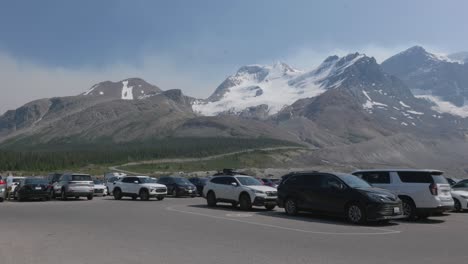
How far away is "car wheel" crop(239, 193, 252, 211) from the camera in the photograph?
24.3 m

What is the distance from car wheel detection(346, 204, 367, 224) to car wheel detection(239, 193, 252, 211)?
6.75 m

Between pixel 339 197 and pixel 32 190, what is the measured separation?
21119 mm

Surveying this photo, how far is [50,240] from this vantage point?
1381 cm

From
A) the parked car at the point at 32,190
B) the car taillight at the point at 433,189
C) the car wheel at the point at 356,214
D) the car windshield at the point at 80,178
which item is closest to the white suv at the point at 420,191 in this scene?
the car taillight at the point at 433,189

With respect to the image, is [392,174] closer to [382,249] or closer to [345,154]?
[382,249]

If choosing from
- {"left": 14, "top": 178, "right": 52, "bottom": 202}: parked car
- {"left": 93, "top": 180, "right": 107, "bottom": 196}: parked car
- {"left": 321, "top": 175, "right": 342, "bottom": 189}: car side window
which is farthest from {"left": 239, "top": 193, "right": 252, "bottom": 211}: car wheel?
{"left": 93, "top": 180, "right": 107, "bottom": 196}: parked car

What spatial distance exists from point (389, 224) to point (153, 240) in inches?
360

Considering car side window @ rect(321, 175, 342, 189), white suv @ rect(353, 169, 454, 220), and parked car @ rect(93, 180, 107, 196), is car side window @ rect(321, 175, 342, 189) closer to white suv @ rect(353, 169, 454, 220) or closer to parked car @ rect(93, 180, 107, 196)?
Answer: white suv @ rect(353, 169, 454, 220)

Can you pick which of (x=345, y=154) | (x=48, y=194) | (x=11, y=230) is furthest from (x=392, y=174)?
(x=345, y=154)

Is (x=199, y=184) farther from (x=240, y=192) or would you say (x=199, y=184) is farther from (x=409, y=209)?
(x=409, y=209)

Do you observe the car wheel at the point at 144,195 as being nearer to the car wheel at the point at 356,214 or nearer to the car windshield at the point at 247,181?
the car windshield at the point at 247,181

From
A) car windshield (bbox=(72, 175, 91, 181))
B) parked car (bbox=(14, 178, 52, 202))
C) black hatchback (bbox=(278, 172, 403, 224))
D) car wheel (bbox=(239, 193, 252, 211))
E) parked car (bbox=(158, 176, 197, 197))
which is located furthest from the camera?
parked car (bbox=(158, 176, 197, 197))

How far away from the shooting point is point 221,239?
14297 mm

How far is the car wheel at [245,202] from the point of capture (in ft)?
79.8
